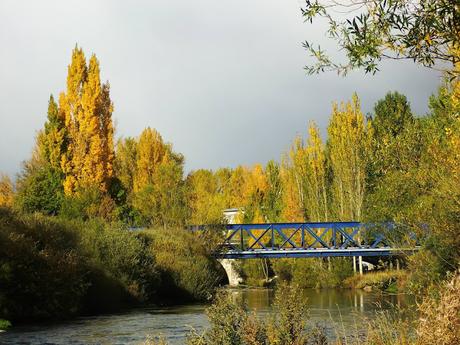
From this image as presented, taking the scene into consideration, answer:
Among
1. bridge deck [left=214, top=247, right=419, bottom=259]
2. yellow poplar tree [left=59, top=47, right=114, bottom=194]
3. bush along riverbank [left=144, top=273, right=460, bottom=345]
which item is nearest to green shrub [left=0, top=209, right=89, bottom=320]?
bridge deck [left=214, top=247, right=419, bottom=259]

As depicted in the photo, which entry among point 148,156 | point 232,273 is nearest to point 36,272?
point 148,156

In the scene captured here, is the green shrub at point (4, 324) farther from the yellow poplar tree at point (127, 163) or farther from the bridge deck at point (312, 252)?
the yellow poplar tree at point (127, 163)

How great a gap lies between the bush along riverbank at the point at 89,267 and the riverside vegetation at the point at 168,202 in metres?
0.06

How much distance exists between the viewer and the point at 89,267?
94.3 feet

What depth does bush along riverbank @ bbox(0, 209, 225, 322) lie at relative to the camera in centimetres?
2408

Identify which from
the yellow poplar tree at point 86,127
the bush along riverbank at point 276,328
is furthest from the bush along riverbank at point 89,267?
the bush along riverbank at point 276,328

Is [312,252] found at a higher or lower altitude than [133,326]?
higher

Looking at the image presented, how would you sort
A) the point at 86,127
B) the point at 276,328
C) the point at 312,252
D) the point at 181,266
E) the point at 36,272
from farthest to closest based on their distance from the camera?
1. the point at 86,127
2. the point at 312,252
3. the point at 181,266
4. the point at 36,272
5. the point at 276,328

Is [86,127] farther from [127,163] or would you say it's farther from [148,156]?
[127,163]

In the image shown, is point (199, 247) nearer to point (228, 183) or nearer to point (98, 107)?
point (98, 107)

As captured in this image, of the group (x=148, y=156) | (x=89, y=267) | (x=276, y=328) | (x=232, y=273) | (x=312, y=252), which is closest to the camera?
(x=276, y=328)

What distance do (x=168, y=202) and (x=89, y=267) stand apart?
649 inches

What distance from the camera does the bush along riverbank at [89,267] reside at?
79.0 ft

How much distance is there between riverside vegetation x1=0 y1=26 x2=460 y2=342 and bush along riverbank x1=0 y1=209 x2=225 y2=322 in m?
0.06
